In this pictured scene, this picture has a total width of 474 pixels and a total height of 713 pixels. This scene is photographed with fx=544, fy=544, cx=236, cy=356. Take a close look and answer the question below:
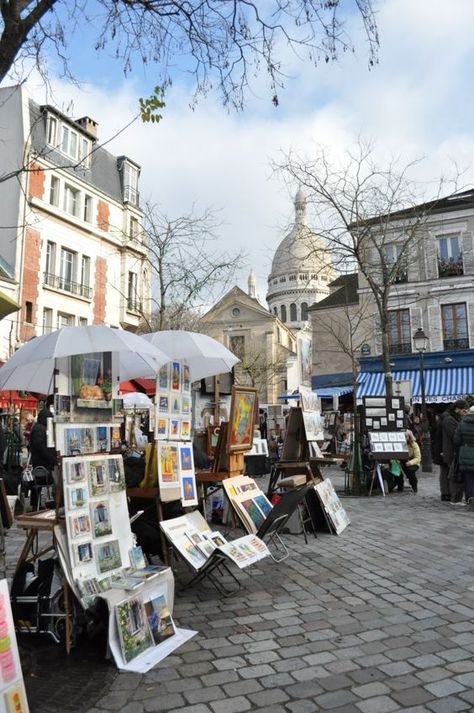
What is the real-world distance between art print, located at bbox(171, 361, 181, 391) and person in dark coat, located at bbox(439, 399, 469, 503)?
613 centimetres

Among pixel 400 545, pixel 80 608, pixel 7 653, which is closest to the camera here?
pixel 7 653

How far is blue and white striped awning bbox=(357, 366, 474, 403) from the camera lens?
2262cm

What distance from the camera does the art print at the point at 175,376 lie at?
537 centimetres

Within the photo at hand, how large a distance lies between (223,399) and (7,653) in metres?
14.1

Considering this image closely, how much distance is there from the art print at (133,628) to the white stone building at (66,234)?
17890 millimetres

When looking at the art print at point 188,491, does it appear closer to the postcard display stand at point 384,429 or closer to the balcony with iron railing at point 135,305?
the postcard display stand at point 384,429

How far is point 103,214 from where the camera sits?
1106 inches

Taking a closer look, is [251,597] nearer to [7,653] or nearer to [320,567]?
[320,567]

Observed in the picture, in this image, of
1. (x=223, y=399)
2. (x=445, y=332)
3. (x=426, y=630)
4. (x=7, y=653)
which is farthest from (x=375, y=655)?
(x=445, y=332)

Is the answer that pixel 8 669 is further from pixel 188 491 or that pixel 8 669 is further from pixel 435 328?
pixel 435 328

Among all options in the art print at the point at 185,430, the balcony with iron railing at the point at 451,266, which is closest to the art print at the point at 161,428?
the art print at the point at 185,430

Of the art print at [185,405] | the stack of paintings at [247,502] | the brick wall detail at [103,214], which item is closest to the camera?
the art print at [185,405]

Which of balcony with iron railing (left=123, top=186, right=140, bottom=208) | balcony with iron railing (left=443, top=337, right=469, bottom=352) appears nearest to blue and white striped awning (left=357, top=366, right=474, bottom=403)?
A: balcony with iron railing (left=443, top=337, right=469, bottom=352)

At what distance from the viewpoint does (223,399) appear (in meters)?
16.6
